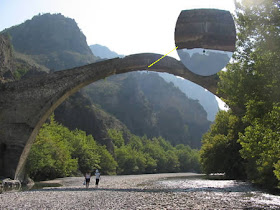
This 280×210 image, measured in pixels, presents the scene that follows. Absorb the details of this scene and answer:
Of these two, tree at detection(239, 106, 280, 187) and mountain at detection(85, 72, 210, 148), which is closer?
tree at detection(239, 106, 280, 187)

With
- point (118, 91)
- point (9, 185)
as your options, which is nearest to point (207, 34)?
point (9, 185)

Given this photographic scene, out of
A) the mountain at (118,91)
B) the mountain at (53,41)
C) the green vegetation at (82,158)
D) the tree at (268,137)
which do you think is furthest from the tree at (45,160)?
the mountain at (53,41)

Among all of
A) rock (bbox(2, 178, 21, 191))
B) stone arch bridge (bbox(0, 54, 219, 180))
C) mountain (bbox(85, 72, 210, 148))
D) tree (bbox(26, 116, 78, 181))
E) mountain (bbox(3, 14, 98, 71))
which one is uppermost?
mountain (bbox(3, 14, 98, 71))

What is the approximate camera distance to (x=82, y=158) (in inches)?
1794

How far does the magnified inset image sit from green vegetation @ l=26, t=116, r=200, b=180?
19.8 meters

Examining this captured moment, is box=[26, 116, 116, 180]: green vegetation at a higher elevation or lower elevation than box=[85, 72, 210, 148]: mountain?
lower

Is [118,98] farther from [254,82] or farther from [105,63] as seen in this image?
Result: [254,82]

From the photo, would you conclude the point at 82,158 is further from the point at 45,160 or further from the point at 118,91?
the point at 118,91

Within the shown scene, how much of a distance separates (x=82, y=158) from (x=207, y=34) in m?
38.6

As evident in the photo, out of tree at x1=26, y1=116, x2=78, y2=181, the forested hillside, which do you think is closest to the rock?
tree at x1=26, y1=116, x2=78, y2=181

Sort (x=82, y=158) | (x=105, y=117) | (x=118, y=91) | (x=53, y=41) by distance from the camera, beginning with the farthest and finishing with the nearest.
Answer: (x=53, y=41) < (x=118, y=91) < (x=105, y=117) < (x=82, y=158)

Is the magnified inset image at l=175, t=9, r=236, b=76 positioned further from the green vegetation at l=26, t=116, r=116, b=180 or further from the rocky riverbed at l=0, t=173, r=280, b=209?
the green vegetation at l=26, t=116, r=116, b=180

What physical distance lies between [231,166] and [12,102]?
17.3 meters

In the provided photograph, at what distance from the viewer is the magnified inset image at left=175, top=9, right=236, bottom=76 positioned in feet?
29.9
